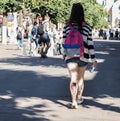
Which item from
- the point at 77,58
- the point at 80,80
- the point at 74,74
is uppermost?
the point at 77,58

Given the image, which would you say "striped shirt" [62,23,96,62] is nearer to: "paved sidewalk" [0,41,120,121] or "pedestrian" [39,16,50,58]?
"paved sidewalk" [0,41,120,121]

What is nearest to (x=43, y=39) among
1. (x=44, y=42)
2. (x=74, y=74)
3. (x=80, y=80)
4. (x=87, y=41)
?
(x=44, y=42)

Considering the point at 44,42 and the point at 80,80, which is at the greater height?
the point at 44,42

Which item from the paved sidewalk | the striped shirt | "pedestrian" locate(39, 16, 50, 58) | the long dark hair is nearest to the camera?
the paved sidewalk

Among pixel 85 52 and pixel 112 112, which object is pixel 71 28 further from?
pixel 112 112

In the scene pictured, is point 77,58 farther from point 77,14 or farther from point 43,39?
point 43,39

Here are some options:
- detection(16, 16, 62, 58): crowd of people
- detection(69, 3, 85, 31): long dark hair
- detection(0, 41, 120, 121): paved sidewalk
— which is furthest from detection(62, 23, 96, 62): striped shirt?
detection(16, 16, 62, 58): crowd of people

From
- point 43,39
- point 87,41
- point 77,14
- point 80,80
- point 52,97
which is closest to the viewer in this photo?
point 77,14

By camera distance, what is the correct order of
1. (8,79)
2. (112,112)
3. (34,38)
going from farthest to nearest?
(34,38) → (8,79) → (112,112)

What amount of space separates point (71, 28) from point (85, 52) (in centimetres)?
51

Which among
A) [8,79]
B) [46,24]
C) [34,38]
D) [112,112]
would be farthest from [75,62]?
[34,38]

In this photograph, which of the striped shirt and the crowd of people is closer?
the striped shirt

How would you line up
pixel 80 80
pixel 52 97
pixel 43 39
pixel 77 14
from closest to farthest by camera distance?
1. pixel 77 14
2. pixel 80 80
3. pixel 52 97
4. pixel 43 39

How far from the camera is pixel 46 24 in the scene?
25.7m
